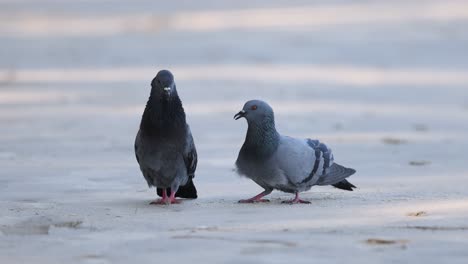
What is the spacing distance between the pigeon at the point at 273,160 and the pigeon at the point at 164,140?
369 mm

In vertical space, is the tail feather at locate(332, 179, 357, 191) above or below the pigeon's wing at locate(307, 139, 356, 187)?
below

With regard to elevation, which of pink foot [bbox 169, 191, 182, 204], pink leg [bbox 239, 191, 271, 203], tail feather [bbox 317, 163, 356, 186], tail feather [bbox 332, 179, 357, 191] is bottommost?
pink foot [bbox 169, 191, 182, 204]

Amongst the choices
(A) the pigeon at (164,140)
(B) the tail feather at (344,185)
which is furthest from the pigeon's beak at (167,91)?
(B) the tail feather at (344,185)

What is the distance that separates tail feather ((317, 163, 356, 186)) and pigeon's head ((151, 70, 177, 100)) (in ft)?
3.42

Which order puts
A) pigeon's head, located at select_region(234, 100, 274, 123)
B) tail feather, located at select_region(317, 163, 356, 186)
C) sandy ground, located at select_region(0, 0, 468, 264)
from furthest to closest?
tail feather, located at select_region(317, 163, 356, 186) → pigeon's head, located at select_region(234, 100, 274, 123) → sandy ground, located at select_region(0, 0, 468, 264)

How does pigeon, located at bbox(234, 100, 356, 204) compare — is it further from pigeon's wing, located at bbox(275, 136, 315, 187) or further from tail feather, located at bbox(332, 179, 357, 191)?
tail feather, located at bbox(332, 179, 357, 191)

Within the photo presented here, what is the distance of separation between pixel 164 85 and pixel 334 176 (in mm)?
1172

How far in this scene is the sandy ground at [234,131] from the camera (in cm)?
636

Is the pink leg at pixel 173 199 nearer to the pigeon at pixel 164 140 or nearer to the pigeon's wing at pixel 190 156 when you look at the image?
the pigeon at pixel 164 140

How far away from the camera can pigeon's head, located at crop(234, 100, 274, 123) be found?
8.05 m

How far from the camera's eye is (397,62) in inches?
774

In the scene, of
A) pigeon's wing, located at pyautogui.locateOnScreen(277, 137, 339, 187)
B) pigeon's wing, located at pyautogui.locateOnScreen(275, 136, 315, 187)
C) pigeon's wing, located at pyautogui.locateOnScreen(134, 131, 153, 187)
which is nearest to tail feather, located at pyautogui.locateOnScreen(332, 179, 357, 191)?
pigeon's wing, located at pyautogui.locateOnScreen(277, 137, 339, 187)

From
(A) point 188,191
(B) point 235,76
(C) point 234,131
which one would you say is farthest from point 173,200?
(B) point 235,76

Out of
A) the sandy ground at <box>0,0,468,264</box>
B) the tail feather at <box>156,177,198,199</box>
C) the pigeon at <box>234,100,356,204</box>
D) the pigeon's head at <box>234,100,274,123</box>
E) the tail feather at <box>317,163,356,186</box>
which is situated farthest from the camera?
the tail feather at <box>156,177,198,199</box>
